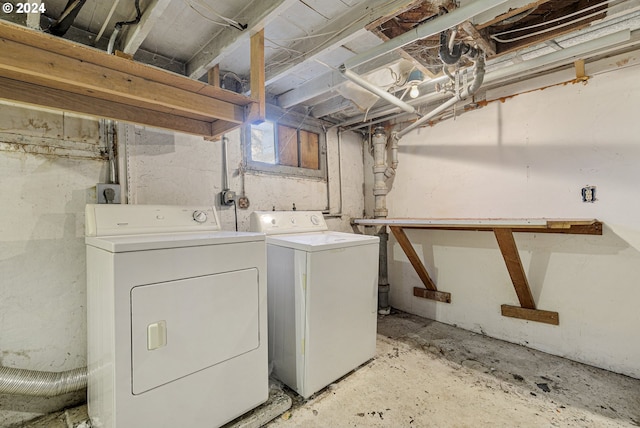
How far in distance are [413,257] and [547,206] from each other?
3.76 feet

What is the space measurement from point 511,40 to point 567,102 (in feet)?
3.18

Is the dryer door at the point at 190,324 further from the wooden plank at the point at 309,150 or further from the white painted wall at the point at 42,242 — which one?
the wooden plank at the point at 309,150

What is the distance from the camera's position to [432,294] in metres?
2.91

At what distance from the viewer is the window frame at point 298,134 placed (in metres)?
2.45

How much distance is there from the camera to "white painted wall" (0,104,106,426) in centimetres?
147

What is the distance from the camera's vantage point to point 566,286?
219cm

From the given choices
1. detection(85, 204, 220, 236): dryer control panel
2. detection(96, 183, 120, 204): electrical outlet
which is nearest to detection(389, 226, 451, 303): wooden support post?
detection(85, 204, 220, 236): dryer control panel

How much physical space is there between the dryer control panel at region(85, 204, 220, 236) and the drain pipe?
1.85 m

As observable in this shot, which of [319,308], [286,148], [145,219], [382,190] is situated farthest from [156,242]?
[382,190]

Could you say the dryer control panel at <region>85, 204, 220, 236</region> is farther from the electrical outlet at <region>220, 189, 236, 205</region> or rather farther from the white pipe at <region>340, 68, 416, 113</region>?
the white pipe at <region>340, 68, 416, 113</region>

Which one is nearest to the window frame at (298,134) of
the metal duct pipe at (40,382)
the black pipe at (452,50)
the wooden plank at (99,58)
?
the wooden plank at (99,58)

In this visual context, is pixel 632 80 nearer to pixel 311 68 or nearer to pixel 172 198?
pixel 311 68

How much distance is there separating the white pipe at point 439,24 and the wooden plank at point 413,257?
1.51 meters

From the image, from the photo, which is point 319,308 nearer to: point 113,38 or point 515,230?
point 515,230
